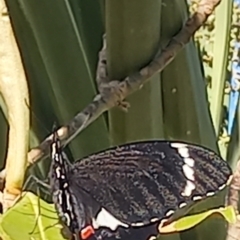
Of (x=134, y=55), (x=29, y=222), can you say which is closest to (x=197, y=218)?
(x=29, y=222)

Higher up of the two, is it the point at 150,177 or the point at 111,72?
the point at 111,72

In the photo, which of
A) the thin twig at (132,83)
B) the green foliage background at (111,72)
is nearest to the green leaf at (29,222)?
the thin twig at (132,83)

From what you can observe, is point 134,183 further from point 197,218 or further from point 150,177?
point 197,218

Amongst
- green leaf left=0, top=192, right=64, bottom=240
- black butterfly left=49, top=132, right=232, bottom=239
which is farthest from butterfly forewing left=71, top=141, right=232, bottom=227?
green leaf left=0, top=192, right=64, bottom=240

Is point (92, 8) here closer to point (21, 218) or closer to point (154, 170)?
point (154, 170)

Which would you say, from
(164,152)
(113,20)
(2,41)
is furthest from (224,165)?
(2,41)

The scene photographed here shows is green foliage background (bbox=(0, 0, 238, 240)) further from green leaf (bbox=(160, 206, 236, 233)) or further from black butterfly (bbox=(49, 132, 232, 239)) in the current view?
green leaf (bbox=(160, 206, 236, 233))
